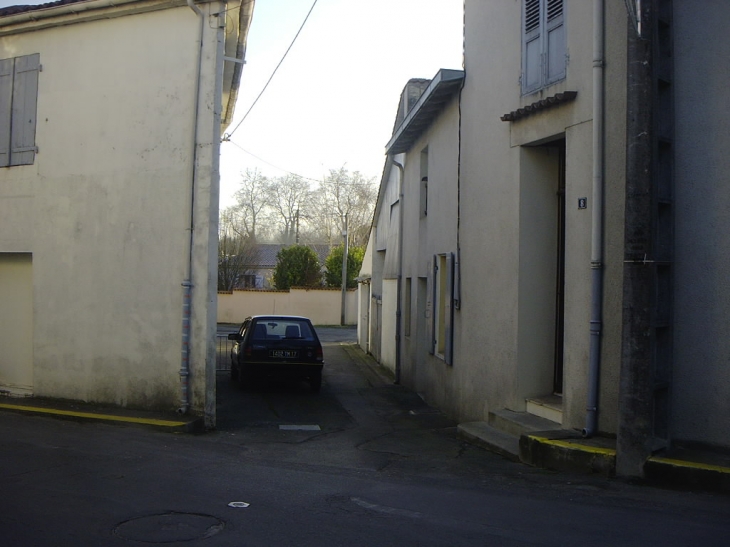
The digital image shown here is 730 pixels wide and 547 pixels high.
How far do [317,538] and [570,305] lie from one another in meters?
4.43

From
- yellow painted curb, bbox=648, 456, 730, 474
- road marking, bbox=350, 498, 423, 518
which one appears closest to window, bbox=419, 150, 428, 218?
yellow painted curb, bbox=648, 456, 730, 474

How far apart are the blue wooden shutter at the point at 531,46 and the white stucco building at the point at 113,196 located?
4.01m

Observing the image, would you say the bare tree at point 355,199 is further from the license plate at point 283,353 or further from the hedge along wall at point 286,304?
the license plate at point 283,353

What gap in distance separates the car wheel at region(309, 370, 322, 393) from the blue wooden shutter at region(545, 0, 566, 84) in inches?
328

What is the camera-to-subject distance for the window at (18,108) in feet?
38.0

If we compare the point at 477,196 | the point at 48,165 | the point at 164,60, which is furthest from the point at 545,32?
the point at 48,165

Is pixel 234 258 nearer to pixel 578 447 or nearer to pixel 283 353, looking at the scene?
pixel 283 353

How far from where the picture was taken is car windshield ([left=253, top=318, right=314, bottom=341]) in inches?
614

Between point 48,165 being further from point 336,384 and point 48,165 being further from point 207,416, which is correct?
point 336,384

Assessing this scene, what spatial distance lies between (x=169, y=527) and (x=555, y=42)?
22.6 feet

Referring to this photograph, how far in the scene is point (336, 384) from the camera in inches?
696

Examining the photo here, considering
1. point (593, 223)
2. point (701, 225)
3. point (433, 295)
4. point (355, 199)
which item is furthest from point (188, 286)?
point (355, 199)

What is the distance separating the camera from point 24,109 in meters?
11.6

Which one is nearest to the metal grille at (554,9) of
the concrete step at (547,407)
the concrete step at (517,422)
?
the concrete step at (547,407)
